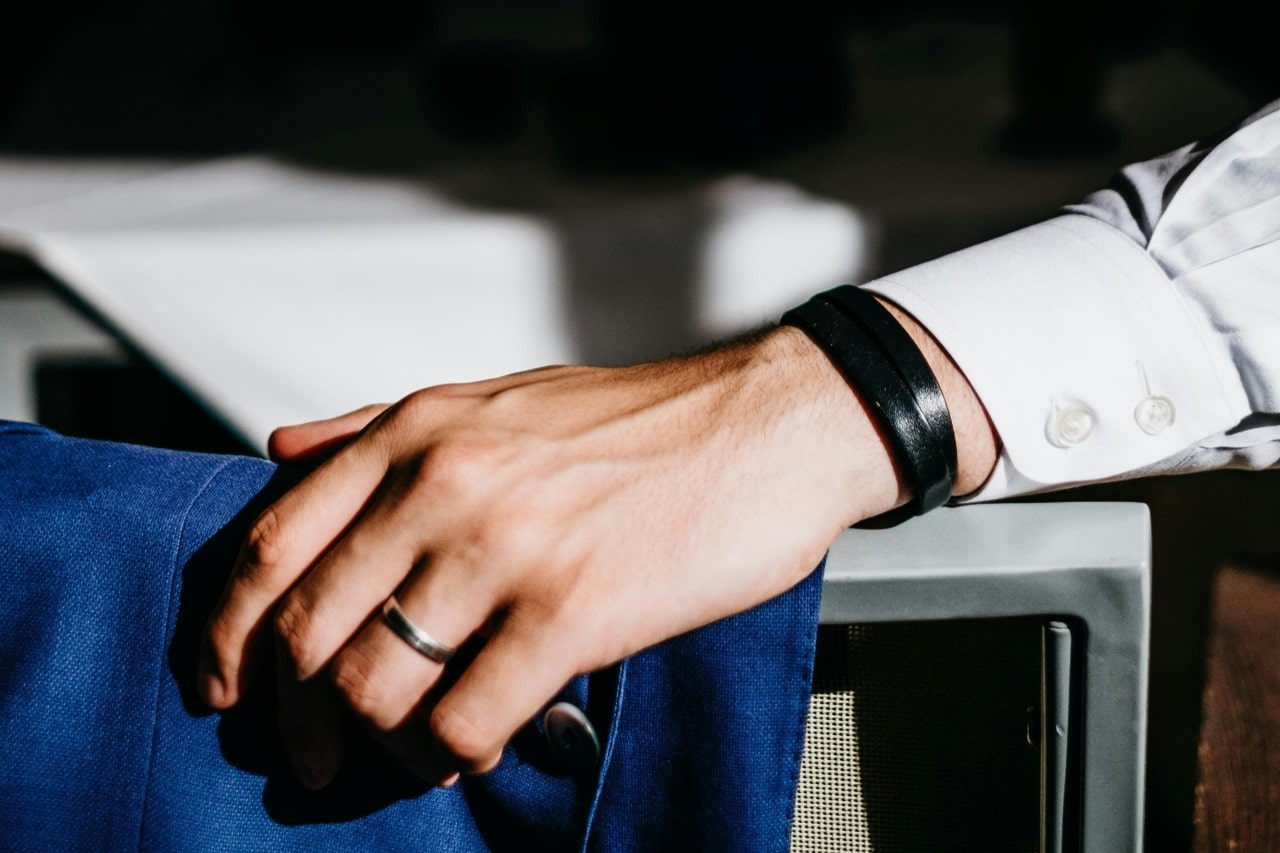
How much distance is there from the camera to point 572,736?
37 centimetres

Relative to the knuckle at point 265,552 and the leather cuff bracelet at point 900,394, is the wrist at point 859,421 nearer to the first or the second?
the leather cuff bracelet at point 900,394

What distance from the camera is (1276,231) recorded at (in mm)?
467

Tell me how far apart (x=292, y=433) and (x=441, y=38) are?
4.30 feet

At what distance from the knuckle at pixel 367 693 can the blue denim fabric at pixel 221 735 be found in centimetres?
4

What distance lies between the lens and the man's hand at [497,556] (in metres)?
0.35

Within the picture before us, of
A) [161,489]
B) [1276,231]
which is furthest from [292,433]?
[1276,231]

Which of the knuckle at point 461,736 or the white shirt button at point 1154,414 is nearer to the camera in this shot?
the knuckle at point 461,736

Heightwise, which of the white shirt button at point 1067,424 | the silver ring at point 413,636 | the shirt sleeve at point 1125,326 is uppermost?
the shirt sleeve at point 1125,326

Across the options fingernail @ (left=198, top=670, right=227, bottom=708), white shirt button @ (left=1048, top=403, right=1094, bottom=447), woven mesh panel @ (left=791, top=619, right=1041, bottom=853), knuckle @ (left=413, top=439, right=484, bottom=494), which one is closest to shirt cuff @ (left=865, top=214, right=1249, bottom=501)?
white shirt button @ (left=1048, top=403, right=1094, bottom=447)

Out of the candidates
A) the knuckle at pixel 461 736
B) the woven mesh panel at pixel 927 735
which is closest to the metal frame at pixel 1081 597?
the woven mesh panel at pixel 927 735

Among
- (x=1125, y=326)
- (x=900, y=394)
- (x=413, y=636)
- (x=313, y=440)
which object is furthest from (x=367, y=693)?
(x=1125, y=326)

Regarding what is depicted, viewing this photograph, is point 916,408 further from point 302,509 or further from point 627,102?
point 627,102

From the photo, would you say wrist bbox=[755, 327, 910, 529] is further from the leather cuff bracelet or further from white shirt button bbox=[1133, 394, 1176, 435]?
white shirt button bbox=[1133, 394, 1176, 435]

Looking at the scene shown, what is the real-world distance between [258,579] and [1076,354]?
0.37m
